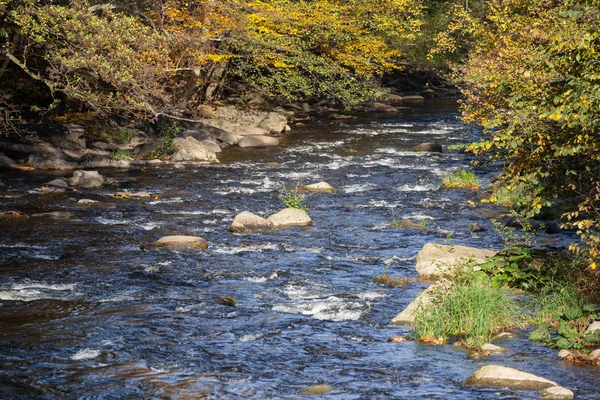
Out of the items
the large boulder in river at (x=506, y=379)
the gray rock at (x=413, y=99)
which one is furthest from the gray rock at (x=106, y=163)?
the gray rock at (x=413, y=99)

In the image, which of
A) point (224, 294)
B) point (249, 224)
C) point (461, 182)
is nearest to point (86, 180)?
point (249, 224)

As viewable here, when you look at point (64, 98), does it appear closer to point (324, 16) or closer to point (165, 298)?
point (324, 16)

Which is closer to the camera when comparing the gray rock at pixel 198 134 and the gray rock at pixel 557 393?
the gray rock at pixel 557 393

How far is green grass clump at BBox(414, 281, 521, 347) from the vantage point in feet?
32.2

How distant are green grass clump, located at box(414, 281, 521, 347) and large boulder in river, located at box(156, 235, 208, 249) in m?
5.62

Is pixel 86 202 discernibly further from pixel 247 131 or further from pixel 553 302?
pixel 247 131

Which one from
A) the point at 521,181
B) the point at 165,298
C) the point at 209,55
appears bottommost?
the point at 165,298

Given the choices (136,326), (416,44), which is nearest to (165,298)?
(136,326)

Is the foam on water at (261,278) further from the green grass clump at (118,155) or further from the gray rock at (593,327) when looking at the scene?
the green grass clump at (118,155)

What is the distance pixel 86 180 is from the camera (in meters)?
21.1

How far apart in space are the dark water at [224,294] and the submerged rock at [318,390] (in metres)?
0.12

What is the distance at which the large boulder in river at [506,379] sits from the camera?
7.99m

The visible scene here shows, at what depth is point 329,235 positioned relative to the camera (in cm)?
1611

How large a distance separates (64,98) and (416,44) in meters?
21.6
